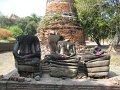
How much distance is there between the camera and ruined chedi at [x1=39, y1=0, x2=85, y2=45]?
33.3 ft

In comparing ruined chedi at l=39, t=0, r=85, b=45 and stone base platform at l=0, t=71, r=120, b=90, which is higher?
ruined chedi at l=39, t=0, r=85, b=45

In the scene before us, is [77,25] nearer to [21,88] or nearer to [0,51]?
[21,88]

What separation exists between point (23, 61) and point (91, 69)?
2028mm

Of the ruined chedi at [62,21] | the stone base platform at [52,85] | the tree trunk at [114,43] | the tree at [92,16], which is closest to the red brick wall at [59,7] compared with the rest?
the ruined chedi at [62,21]

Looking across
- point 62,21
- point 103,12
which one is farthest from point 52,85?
point 103,12

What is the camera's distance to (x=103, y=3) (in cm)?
2581

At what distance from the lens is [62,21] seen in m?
10.2

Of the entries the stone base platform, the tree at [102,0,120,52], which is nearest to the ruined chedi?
the stone base platform

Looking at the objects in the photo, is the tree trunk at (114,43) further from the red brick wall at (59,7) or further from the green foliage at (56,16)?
the green foliage at (56,16)

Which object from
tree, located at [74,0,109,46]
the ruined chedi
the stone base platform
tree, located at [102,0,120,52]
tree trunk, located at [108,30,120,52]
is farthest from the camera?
tree trunk, located at [108,30,120,52]

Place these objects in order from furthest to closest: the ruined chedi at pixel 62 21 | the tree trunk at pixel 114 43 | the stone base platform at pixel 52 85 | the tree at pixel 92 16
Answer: the tree trunk at pixel 114 43
the tree at pixel 92 16
the ruined chedi at pixel 62 21
the stone base platform at pixel 52 85

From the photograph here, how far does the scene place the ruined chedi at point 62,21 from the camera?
10.2m

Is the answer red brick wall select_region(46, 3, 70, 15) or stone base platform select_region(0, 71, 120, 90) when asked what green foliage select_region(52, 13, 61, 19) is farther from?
stone base platform select_region(0, 71, 120, 90)

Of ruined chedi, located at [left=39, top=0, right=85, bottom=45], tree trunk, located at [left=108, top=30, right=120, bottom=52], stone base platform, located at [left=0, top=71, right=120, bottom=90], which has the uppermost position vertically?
ruined chedi, located at [left=39, top=0, right=85, bottom=45]
